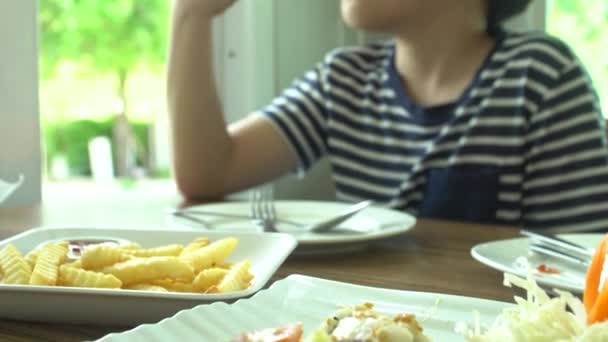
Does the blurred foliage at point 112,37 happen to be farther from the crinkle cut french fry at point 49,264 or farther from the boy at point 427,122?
the crinkle cut french fry at point 49,264

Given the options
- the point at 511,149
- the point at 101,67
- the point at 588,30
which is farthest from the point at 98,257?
the point at 101,67

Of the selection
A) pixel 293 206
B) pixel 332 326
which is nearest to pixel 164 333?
pixel 332 326

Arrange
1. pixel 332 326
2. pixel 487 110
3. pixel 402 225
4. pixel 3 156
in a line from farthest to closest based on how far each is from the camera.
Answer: pixel 487 110, pixel 3 156, pixel 402 225, pixel 332 326

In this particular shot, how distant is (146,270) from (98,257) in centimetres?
4

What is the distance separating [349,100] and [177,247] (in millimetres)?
995

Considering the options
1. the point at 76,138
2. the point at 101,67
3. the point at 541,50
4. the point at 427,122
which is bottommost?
the point at 76,138

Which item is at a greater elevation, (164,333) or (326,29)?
(326,29)

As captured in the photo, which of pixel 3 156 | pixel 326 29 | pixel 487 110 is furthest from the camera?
pixel 326 29

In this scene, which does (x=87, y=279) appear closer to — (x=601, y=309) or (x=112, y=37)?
(x=601, y=309)

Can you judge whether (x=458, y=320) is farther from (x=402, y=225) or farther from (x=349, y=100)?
(x=349, y=100)

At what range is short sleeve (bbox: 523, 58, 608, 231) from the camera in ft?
4.40

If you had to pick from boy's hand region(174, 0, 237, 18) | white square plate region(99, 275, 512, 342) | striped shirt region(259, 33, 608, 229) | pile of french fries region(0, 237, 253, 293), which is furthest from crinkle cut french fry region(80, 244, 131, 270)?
boy's hand region(174, 0, 237, 18)

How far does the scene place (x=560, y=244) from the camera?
76 centimetres

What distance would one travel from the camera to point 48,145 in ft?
16.0
